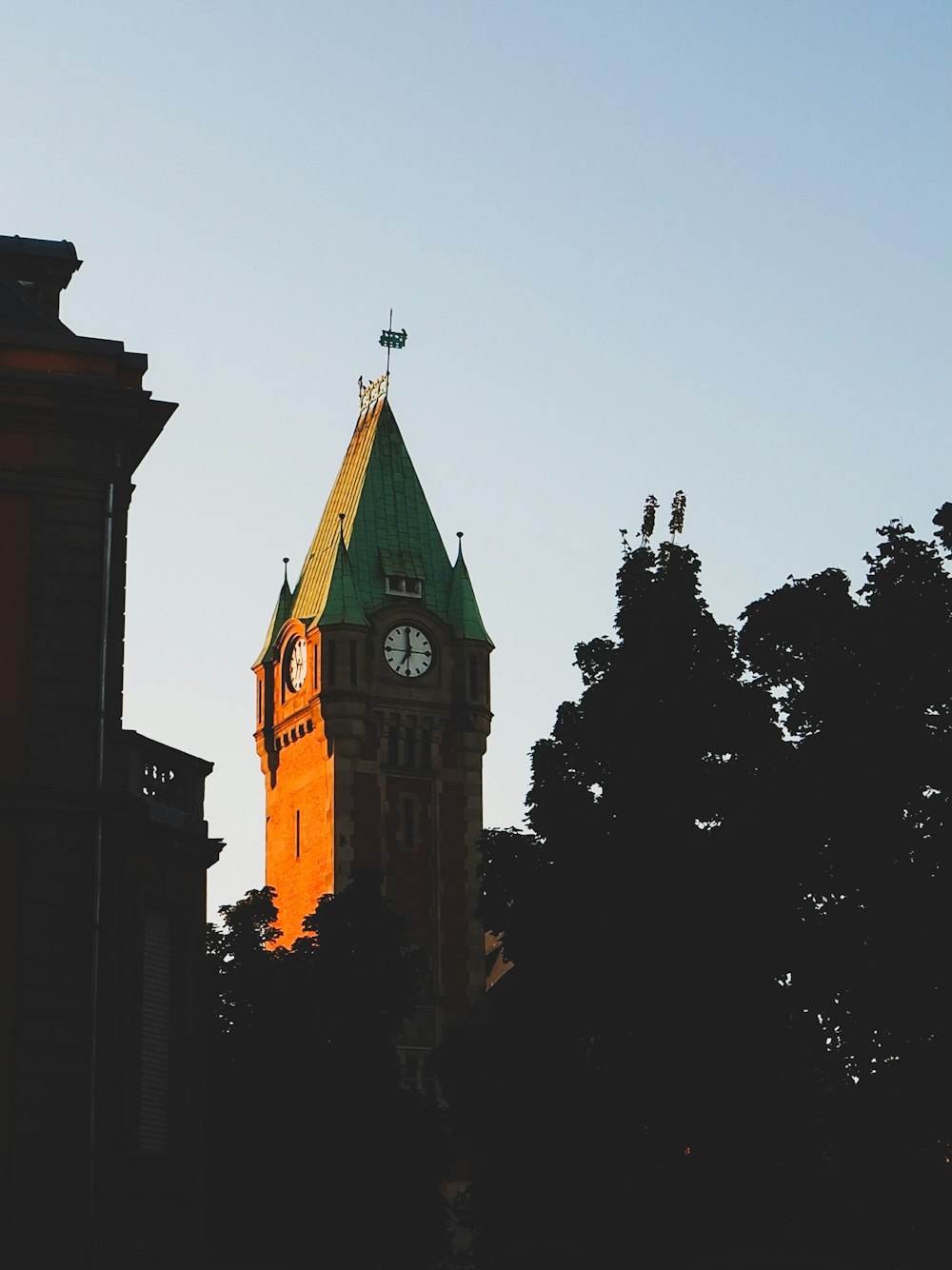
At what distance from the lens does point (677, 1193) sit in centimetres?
3531

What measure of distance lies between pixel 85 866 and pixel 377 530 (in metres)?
77.5

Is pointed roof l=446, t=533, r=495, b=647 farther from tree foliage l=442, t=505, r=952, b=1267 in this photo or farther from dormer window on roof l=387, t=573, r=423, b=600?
tree foliage l=442, t=505, r=952, b=1267

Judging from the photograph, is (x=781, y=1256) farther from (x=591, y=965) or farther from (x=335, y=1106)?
(x=335, y=1106)

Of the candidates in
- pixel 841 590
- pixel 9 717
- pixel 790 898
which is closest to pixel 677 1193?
pixel 790 898

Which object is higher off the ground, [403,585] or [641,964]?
[403,585]

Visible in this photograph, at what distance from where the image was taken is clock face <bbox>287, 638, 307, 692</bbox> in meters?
102

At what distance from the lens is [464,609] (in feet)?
337

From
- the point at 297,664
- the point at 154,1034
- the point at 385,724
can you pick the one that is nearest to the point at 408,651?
the point at 385,724

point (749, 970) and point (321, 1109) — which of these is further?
point (321, 1109)

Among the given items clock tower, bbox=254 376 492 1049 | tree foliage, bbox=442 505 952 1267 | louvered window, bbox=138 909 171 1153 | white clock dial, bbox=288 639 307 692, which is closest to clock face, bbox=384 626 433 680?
clock tower, bbox=254 376 492 1049

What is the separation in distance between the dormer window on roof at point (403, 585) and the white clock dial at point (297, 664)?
14.9ft

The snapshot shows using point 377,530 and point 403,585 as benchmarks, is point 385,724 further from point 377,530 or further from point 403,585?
point 377,530

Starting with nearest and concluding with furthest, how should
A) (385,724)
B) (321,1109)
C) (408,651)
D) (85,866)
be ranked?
(85,866)
(321,1109)
(385,724)
(408,651)

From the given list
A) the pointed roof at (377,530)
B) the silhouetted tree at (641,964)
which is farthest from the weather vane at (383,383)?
the silhouetted tree at (641,964)
